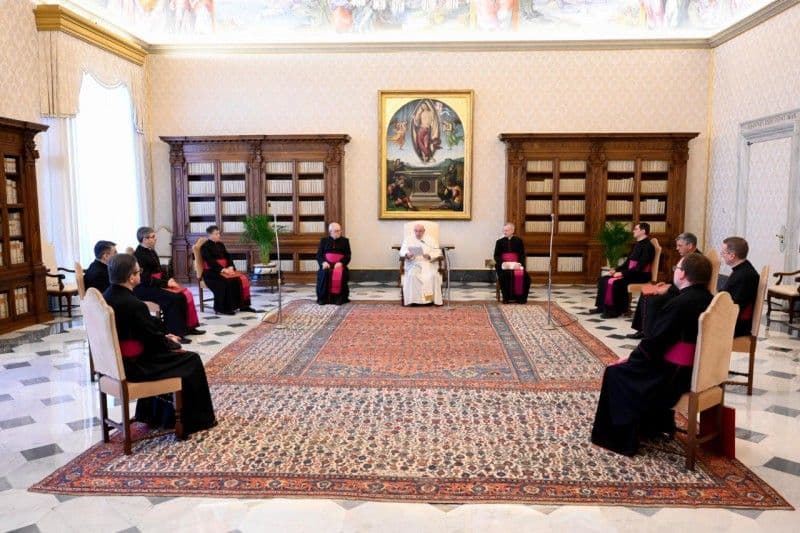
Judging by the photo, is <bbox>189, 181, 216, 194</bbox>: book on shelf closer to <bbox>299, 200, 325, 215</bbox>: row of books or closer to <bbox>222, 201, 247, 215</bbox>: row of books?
<bbox>222, 201, 247, 215</bbox>: row of books

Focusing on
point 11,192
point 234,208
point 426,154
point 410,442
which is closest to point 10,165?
point 11,192

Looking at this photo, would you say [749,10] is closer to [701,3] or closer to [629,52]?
[701,3]

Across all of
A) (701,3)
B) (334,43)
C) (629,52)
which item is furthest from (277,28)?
(701,3)

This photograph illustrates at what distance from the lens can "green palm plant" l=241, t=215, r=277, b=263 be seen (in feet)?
38.8

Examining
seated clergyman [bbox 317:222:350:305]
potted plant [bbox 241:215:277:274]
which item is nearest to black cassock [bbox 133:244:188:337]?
seated clergyman [bbox 317:222:350:305]

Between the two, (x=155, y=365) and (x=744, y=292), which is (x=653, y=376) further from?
(x=155, y=365)

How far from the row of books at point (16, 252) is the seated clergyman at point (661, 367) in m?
7.83

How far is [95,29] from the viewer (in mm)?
10453

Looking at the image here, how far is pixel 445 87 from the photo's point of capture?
41.2 feet

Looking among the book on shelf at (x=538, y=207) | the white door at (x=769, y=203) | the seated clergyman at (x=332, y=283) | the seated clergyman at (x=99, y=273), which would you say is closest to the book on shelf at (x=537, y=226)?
the book on shelf at (x=538, y=207)

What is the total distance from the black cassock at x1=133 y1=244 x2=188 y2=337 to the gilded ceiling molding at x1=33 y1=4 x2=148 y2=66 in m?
4.48

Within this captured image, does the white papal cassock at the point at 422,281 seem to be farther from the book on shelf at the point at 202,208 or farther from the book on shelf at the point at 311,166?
the book on shelf at the point at 202,208

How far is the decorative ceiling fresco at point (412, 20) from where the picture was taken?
1215 centimetres

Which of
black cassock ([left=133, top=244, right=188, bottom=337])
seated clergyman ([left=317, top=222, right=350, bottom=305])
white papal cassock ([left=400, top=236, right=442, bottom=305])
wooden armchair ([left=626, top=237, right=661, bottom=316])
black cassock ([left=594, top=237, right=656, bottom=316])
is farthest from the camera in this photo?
seated clergyman ([left=317, top=222, right=350, bottom=305])
